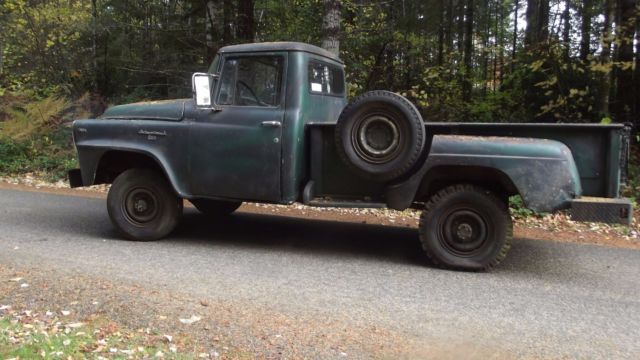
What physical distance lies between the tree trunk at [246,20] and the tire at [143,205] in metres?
8.09

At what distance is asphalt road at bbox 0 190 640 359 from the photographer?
13.4 feet

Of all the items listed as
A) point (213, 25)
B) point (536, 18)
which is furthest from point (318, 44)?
point (536, 18)

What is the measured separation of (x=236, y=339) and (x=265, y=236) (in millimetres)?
3377

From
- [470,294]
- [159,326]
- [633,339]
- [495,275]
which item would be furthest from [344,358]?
[495,275]

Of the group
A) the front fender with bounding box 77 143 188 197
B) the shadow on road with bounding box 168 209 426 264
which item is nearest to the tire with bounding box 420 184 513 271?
the shadow on road with bounding box 168 209 426 264

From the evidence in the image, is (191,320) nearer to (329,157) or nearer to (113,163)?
(329,157)

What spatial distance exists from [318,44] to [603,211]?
9.47 m

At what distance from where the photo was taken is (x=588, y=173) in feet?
17.3

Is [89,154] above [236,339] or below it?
above

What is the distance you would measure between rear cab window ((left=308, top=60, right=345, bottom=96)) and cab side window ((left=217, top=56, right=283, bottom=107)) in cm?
42

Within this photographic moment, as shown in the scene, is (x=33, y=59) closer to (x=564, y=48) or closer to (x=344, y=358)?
(x=564, y=48)

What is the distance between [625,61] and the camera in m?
11.4

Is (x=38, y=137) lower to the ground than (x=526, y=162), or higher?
lower

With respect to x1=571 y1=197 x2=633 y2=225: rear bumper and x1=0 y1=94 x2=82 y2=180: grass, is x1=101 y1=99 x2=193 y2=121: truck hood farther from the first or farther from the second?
x1=0 y1=94 x2=82 y2=180: grass
